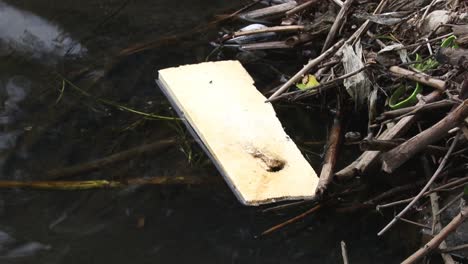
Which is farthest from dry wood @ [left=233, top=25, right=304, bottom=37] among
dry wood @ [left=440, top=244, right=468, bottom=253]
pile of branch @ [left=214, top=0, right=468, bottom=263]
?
dry wood @ [left=440, top=244, right=468, bottom=253]

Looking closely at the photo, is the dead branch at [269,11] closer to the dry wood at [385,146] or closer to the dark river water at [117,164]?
the dark river water at [117,164]

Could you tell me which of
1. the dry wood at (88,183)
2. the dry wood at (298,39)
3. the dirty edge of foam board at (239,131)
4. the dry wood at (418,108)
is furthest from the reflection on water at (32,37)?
the dry wood at (418,108)

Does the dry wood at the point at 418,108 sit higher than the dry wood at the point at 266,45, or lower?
higher

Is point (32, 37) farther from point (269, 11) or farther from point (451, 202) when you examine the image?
point (451, 202)

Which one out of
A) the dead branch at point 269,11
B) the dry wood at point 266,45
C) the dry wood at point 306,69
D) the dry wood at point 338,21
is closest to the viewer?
the dry wood at point 306,69

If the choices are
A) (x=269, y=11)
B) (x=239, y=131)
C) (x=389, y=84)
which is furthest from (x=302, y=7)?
(x=239, y=131)

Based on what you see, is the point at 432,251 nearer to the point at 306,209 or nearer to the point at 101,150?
the point at 306,209

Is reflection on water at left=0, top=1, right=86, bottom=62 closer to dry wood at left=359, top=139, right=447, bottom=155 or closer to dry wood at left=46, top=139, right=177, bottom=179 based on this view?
dry wood at left=46, top=139, right=177, bottom=179

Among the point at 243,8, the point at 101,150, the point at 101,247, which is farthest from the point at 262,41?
the point at 101,247
